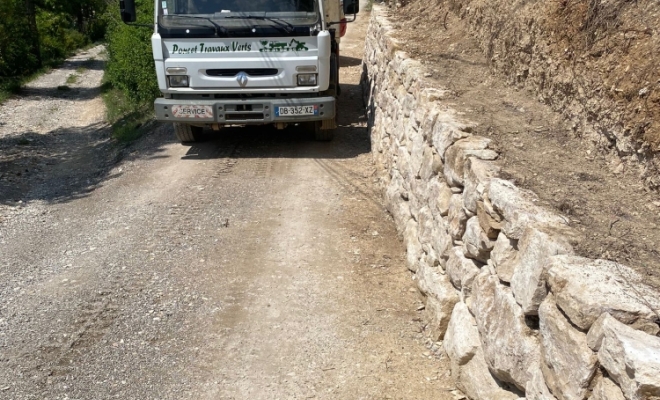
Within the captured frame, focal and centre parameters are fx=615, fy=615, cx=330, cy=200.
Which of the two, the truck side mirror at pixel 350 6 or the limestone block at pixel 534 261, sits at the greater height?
the truck side mirror at pixel 350 6

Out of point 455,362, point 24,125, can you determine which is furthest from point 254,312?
point 24,125

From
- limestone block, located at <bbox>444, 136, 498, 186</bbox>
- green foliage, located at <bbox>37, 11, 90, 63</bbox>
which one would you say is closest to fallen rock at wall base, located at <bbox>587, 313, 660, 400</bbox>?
limestone block, located at <bbox>444, 136, 498, 186</bbox>

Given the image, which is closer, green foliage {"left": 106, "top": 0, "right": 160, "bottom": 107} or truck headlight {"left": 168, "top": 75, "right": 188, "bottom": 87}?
truck headlight {"left": 168, "top": 75, "right": 188, "bottom": 87}

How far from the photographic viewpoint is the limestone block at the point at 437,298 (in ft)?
13.9

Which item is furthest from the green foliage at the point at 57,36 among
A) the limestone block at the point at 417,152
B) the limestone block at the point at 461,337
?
the limestone block at the point at 461,337

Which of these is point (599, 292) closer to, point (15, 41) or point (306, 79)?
point (306, 79)

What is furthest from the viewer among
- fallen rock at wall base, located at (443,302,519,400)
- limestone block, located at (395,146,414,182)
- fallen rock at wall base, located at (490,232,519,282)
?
limestone block, located at (395,146,414,182)

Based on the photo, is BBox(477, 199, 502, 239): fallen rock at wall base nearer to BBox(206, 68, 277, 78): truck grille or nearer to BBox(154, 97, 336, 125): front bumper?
BBox(154, 97, 336, 125): front bumper

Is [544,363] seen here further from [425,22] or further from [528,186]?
[425,22]

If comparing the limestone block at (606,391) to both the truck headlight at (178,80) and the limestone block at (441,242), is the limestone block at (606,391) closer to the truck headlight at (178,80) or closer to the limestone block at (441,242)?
the limestone block at (441,242)

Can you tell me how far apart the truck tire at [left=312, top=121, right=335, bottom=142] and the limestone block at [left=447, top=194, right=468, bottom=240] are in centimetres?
548

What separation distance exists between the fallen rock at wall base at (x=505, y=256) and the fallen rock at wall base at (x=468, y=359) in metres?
0.56

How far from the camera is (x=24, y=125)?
46.9 ft

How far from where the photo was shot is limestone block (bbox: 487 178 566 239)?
301 centimetres
